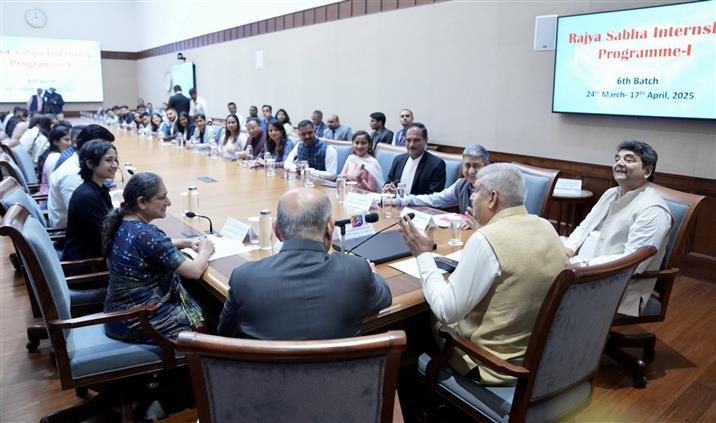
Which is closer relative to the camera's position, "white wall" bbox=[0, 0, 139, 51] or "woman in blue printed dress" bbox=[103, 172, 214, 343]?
"woman in blue printed dress" bbox=[103, 172, 214, 343]

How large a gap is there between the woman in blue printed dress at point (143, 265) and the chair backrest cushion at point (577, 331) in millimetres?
1227

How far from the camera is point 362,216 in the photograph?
219 centimetres

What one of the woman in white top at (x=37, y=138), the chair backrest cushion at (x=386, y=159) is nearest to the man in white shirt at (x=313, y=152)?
the chair backrest cushion at (x=386, y=159)

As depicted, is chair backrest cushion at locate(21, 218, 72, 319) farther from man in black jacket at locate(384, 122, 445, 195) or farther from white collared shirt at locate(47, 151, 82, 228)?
man in black jacket at locate(384, 122, 445, 195)

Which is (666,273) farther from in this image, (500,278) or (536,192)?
(500,278)

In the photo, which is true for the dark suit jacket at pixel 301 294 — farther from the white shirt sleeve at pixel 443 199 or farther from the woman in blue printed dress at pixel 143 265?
the white shirt sleeve at pixel 443 199

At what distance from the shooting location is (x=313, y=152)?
4.29 metres

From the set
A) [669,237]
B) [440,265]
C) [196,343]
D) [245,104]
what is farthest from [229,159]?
[245,104]

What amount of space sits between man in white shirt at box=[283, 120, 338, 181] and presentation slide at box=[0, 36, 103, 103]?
42.7ft

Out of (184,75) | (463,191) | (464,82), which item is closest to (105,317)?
(463,191)

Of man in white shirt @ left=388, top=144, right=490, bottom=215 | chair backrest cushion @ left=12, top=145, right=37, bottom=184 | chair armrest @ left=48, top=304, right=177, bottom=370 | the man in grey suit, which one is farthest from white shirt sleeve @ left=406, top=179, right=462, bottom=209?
chair backrest cushion @ left=12, top=145, right=37, bottom=184

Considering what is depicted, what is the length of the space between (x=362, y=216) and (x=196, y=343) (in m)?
1.33

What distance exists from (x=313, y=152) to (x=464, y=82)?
2039 millimetres

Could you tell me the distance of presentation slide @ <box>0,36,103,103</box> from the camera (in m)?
13.4
